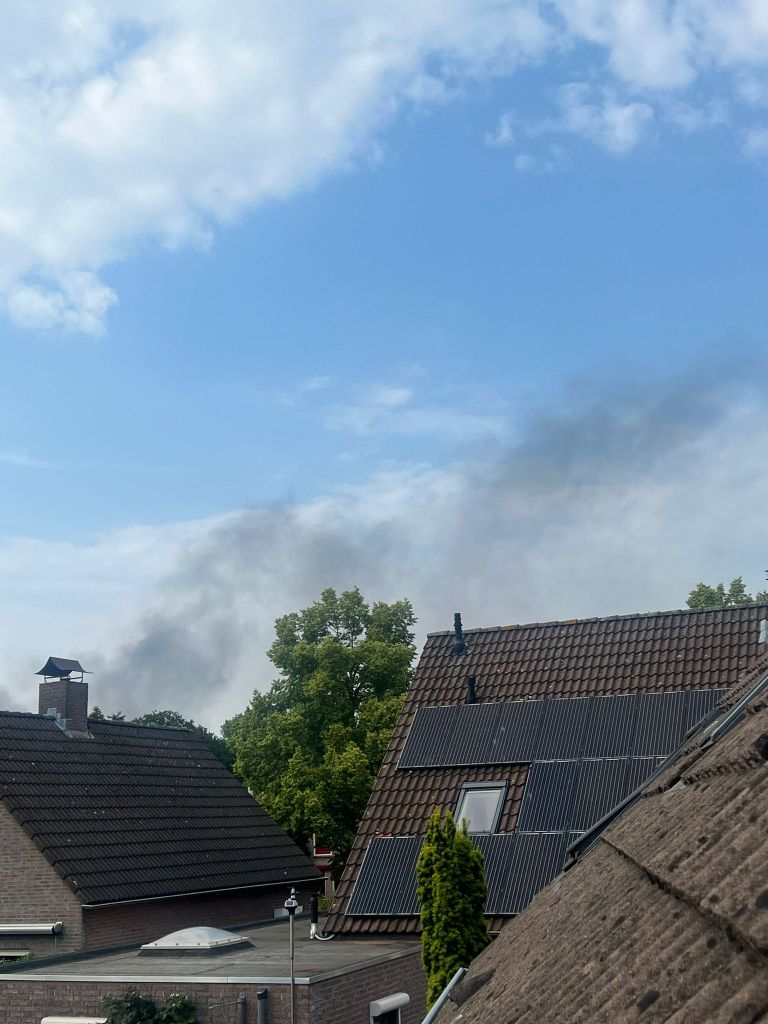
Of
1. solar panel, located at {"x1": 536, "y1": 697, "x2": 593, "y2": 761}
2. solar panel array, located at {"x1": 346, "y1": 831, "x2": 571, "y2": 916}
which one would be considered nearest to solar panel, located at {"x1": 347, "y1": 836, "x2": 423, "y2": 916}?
solar panel array, located at {"x1": 346, "y1": 831, "x2": 571, "y2": 916}

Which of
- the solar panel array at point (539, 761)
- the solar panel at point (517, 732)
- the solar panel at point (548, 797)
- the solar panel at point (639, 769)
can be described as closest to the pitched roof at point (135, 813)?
the solar panel array at point (539, 761)

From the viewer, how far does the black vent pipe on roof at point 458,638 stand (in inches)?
823

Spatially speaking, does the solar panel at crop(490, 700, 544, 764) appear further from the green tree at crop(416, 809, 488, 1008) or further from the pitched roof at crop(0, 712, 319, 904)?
the pitched roof at crop(0, 712, 319, 904)

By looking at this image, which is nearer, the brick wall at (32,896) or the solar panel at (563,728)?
the solar panel at (563,728)

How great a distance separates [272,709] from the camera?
3412 cm

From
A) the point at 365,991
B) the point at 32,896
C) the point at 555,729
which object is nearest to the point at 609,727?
the point at 555,729

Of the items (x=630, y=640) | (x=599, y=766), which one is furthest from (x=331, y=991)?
(x=630, y=640)

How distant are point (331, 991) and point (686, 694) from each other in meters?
7.79

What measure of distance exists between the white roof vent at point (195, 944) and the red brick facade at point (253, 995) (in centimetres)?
116

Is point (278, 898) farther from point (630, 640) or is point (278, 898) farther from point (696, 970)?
point (696, 970)

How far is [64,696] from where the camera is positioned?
23.7m

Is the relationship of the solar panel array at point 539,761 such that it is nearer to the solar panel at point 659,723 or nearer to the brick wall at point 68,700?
the solar panel at point 659,723

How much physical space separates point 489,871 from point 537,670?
16.0ft

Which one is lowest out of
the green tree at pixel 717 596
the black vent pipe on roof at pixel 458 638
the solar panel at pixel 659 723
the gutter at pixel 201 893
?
the gutter at pixel 201 893
